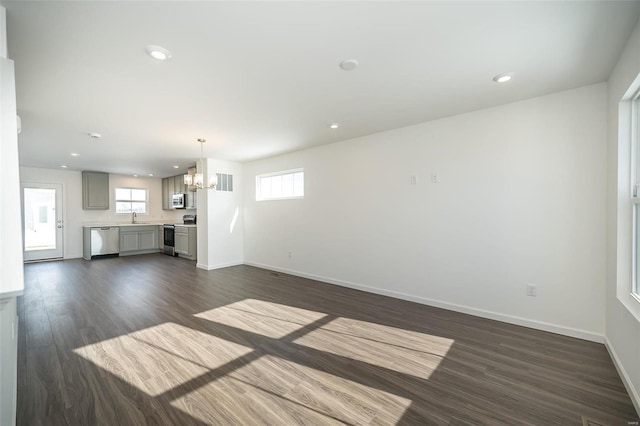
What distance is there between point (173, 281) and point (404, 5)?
535cm

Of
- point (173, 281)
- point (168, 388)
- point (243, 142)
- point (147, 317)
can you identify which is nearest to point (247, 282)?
point (173, 281)

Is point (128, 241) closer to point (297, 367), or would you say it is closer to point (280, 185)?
point (280, 185)

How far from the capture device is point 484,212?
3217mm

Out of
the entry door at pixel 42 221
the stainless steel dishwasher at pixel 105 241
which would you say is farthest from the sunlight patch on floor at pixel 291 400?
the entry door at pixel 42 221

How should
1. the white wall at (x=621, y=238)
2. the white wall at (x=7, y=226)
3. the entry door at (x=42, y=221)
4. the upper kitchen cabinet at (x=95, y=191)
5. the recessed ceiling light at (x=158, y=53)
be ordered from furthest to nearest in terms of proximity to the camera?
the upper kitchen cabinet at (x=95, y=191) → the entry door at (x=42, y=221) → the recessed ceiling light at (x=158, y=53) → the white wall at (x=621, y=238) → the white wall at (x=7, y=226)

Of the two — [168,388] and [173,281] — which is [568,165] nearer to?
[168,388]

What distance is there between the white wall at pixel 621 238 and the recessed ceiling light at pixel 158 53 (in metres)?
3.32

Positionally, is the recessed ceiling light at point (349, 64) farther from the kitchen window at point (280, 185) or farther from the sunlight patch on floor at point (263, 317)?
the kitchen window at point (280, 185)

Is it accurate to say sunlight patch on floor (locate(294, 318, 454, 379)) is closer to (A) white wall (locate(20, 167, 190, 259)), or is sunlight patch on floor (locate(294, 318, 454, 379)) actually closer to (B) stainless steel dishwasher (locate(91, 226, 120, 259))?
(A) white wall (locate(20, 167, 190, 259))

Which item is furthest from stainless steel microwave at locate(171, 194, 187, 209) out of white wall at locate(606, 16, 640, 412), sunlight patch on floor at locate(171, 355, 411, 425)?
white wall at locate(606, 16, 640, 412)

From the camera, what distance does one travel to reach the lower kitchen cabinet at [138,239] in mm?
7977

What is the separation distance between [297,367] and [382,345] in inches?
34.3

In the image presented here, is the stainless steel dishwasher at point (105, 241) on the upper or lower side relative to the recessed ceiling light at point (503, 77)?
lower

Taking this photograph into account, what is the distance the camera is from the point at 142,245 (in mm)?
8328
